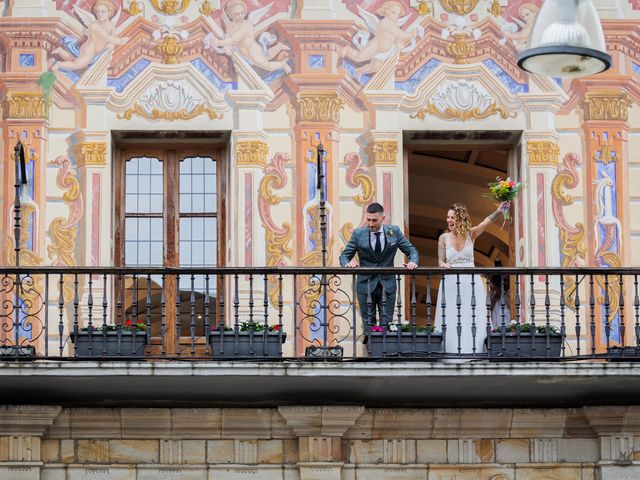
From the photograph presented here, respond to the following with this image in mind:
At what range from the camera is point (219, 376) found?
69.1 feet

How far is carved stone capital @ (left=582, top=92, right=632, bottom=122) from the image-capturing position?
2356 cm

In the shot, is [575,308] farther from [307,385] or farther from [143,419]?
[143,419]

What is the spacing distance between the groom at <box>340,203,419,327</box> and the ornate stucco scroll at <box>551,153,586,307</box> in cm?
204

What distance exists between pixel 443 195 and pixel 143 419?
27.8 feet

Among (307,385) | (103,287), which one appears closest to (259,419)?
(307,385)

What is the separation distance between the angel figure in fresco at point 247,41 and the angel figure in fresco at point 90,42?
1.02m

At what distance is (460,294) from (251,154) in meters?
2.88

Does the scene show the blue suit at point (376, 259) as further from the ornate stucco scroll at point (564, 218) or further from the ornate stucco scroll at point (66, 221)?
the ornate stucco scroll at point (66, 221)

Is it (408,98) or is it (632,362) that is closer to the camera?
(632,362)

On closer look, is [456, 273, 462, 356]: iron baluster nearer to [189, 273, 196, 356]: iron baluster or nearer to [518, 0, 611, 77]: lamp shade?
[189, 273, 196, 356]: iron baluster

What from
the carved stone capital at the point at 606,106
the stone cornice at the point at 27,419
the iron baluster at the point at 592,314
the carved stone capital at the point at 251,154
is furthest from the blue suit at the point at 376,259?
the stone cornice at the point at 27,419

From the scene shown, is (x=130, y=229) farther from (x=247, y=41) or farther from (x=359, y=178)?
(x=359, y=178)

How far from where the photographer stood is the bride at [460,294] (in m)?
21.8

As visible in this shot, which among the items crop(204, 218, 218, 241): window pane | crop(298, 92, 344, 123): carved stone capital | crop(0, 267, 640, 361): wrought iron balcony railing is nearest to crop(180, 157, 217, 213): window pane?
crop(204, 218, 218, 241): window pane
